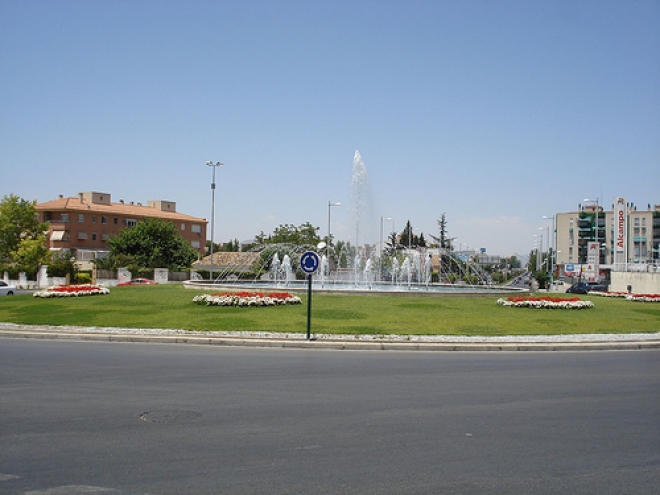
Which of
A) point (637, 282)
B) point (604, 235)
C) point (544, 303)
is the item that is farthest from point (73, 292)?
point (604, 235)

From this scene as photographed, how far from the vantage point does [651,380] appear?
38.8 ft

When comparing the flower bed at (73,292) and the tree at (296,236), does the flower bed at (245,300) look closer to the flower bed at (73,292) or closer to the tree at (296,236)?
the flower bed at (73,292)

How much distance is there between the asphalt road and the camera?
19.3ft

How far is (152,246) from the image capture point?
236 feet

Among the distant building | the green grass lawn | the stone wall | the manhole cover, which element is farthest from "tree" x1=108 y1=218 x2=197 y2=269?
the manhole cover

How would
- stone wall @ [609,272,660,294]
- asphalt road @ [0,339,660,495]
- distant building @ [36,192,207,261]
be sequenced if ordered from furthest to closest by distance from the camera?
distant building @ [36,192,207,261]
stone wall @ [609,272,660,294]
asphalt road @ [0,339,660,495]

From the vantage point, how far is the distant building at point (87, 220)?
266 ft

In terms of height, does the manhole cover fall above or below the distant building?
below

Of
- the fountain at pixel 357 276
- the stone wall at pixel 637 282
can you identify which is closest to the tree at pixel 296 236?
the fountain at pixel 357 276

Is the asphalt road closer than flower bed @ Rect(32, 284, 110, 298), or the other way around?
the asphalt road

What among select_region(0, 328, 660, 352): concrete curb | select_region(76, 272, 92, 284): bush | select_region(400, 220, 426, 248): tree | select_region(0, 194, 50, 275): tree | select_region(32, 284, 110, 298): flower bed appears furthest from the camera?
select_region(400, 220, 426, 248): tree

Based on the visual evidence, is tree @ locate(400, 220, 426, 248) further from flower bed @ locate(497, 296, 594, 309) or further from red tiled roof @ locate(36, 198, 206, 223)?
→ flower bed @ locate(497, 296, 594, 309)

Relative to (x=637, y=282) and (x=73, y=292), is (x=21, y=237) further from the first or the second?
(x=637, y=282)

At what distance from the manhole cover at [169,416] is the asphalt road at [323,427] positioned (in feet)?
0.09
